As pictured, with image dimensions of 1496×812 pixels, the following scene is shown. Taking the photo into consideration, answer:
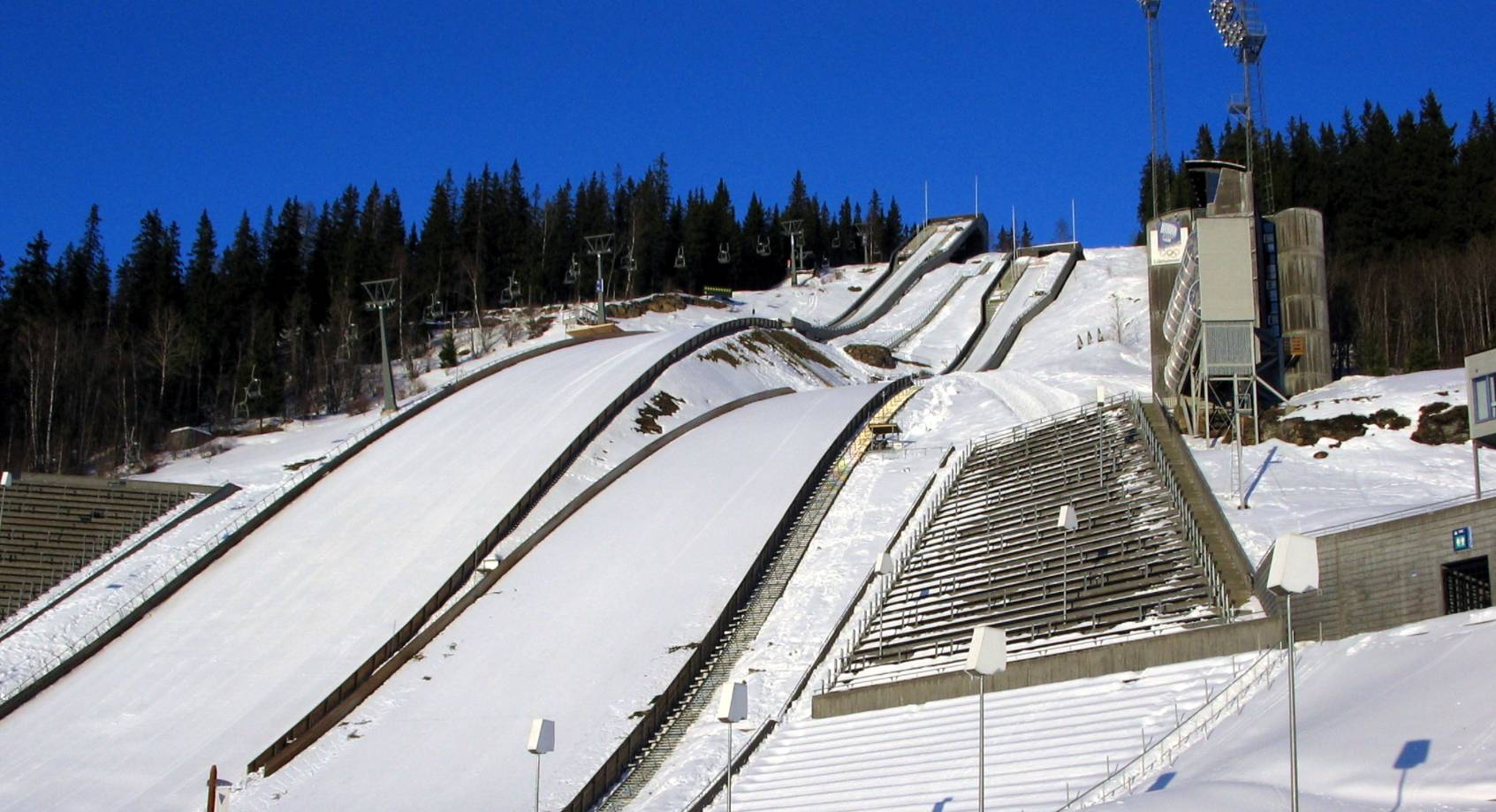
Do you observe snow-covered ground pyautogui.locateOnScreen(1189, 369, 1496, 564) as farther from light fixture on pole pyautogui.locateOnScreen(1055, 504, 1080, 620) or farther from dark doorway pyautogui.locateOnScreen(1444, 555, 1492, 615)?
dark doorway pyautogui.locateOnScreen(1444, 555, 1492, 615)

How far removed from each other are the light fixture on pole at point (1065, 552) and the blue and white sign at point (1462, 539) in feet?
21.8

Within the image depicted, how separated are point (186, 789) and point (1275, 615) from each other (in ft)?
49.0

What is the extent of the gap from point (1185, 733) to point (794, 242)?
68.6 metres

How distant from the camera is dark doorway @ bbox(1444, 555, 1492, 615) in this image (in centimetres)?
1684

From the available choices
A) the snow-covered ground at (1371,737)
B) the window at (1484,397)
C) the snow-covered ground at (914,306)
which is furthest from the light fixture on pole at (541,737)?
the snow-covered ground at (914,306)

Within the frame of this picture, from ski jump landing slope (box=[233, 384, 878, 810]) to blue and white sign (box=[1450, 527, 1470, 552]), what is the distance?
11348 millimetres

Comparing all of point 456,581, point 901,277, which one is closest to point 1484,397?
point 456,581

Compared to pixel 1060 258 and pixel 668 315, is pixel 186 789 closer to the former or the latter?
pixel 668 315

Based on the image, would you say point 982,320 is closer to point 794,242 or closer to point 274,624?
point 794,242

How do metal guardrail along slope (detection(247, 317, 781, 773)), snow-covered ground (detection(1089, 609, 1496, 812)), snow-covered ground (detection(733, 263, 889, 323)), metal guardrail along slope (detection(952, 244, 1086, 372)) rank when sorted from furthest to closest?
snow-covered ground (detection(733, 263, 889, 323)) → metal guardrail along slope (detection(952, 244, 1086, 372)) → metal guardrail along slope (detection(247, 317, 781, 773)) → snow-covered ground (detection(1089, 609, 1496, 812))

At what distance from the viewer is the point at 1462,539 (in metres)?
16.6

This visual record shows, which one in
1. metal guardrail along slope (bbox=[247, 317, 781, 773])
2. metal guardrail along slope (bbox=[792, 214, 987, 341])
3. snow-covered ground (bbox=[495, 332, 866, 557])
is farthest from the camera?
metal guardrail along slope (bbox=[792, 214, 987, 341])

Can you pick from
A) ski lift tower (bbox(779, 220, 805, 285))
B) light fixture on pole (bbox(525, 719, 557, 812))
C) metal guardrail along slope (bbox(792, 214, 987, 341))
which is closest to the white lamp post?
light fixture on pole (bbox(525, 719, 557, 812))

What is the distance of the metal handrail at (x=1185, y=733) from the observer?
15.5m
